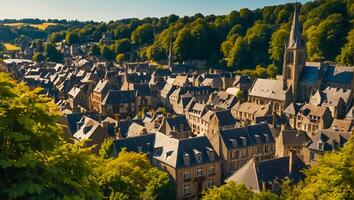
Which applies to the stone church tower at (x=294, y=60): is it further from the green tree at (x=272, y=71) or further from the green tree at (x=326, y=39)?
the green tree at (x=326, y=39)

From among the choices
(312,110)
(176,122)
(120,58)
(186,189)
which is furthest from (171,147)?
(120,58)

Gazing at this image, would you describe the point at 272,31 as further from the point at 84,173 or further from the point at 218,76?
the point at 84,173

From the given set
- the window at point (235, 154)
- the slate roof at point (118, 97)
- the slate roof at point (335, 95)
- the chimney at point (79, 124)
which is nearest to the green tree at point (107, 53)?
the slate roof at point (118, 97)

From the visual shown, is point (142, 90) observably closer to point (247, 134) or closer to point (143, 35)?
point (247, 134)

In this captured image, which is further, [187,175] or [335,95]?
[335,95]

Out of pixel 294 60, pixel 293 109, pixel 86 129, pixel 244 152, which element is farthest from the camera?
pixel 294 60

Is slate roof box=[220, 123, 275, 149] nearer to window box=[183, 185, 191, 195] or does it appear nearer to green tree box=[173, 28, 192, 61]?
window box=[183, 185, 191, 195]

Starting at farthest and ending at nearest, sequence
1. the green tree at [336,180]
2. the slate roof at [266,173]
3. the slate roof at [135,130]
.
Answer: the slate roof at [135,130] → the slate roof at [266,173] → the green tree at [336,180]
